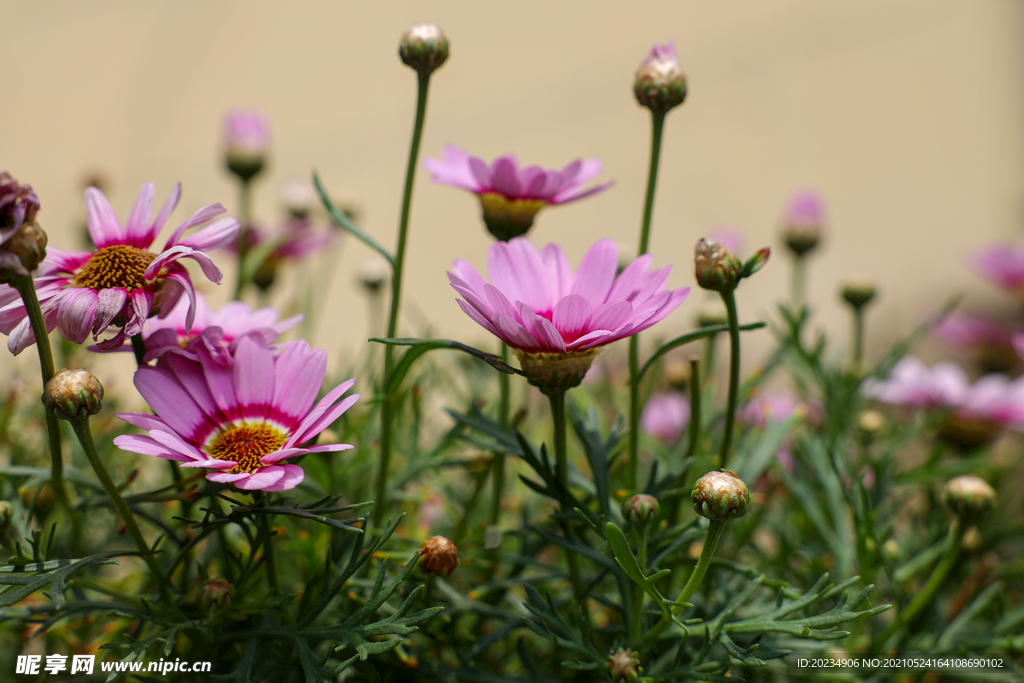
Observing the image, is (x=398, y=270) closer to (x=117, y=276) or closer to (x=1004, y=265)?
(x=117, y=276)

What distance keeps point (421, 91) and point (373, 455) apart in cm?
23

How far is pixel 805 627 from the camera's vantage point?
1.00ft

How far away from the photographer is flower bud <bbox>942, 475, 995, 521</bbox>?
40 centimetres

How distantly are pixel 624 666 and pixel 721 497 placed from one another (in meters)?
0.08

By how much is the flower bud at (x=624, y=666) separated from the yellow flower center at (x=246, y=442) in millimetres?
162

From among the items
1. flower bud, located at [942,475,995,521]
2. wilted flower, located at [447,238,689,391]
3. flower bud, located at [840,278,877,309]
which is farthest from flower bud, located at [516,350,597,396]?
flower bud, located at [840,278,877,309]

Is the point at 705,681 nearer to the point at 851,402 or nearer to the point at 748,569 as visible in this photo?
the point at 748,569

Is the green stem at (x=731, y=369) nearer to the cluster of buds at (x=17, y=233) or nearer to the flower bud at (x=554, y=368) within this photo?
the flower bud at (x=554, y=368)

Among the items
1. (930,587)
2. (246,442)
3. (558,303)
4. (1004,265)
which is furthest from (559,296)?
(1004,265)

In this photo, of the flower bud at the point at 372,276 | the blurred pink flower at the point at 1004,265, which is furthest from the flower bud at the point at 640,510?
the blurred pink flower at the point at 1004,265

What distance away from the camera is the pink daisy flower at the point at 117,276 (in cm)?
29

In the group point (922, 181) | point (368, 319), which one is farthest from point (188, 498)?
point (922, 181)

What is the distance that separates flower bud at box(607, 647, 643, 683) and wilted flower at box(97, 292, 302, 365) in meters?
0.20

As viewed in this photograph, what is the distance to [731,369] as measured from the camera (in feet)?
1.18
